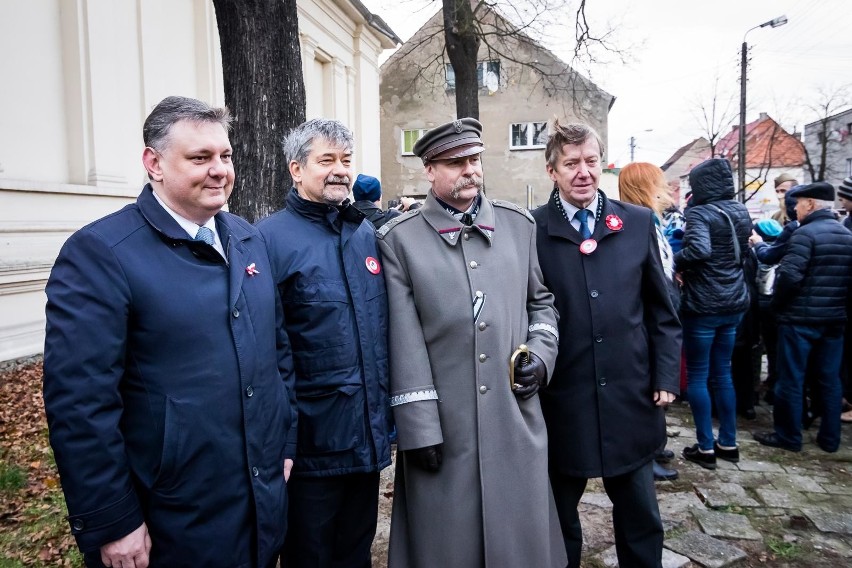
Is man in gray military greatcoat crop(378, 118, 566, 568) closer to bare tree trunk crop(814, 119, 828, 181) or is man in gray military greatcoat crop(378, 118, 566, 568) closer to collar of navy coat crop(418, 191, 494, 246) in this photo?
collar of navy coat crop(418, 191, 494, 246)

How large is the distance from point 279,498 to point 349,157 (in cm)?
135

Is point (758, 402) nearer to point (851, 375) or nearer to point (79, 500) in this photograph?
point (851, 375)

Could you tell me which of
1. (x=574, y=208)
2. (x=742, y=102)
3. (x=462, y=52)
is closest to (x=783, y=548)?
(x=574, y=208)

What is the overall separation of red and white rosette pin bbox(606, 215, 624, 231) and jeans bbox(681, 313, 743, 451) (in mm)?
1947

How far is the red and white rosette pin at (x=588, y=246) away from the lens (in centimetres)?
272

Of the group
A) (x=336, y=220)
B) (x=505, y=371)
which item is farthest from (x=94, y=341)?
(x=505, y=371)

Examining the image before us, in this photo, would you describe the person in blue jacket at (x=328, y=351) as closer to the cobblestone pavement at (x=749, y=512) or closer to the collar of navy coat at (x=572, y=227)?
the collar of navy coat at (x=572, y=227)

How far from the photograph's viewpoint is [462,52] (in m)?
A: 10.5

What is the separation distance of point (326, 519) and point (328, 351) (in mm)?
651

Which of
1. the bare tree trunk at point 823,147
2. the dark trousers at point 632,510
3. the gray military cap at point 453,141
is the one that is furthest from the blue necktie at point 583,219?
the bare tree trunk at point 823,147

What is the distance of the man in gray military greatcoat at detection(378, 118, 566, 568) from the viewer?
2342 millimetres

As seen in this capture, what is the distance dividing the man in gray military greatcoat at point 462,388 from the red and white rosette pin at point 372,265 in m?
0.04

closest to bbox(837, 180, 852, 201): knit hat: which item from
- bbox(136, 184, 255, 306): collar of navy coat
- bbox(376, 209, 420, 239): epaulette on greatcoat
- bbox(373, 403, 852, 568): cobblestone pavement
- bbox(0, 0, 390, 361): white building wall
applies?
bbox(373, 403, 852, 568): cobblestone pavement

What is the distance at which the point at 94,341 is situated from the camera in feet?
5.41
